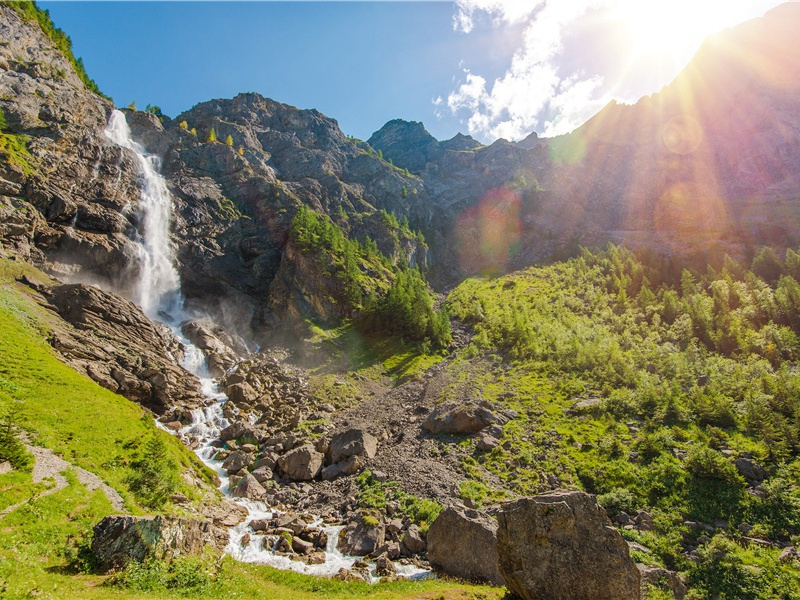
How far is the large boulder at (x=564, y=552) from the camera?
15.1 m

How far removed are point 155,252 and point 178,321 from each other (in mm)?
18137

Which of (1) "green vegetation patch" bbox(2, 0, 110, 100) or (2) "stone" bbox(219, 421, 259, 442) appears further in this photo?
(1) "green vegetation patch" bbox(2, 0, 110, 100)

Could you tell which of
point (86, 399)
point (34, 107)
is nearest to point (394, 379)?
point (86, 399)

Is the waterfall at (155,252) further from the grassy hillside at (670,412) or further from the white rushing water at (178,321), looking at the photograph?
the grassy hillside at (670,412)

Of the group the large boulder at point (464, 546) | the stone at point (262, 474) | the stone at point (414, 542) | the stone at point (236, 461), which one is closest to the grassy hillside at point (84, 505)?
the large boulder at point (464, 546)

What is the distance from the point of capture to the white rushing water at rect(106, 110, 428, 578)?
2330cm

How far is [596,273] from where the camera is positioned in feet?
340

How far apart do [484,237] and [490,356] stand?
94907 millimetres

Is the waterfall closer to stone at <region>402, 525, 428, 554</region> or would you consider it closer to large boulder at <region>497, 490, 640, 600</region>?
stone at <region>402, 525, 428, 554</region>

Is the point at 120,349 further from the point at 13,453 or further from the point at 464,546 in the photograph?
the point at 464,546

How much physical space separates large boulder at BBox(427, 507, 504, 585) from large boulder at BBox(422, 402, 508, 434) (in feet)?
55.8

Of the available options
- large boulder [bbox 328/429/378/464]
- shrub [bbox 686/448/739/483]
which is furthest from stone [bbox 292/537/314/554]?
shrub [bbox 686/448/739/483]

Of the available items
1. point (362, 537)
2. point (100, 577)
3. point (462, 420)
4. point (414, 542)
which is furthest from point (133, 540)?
point (462, 420)

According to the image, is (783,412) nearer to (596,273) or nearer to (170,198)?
(596,273)
